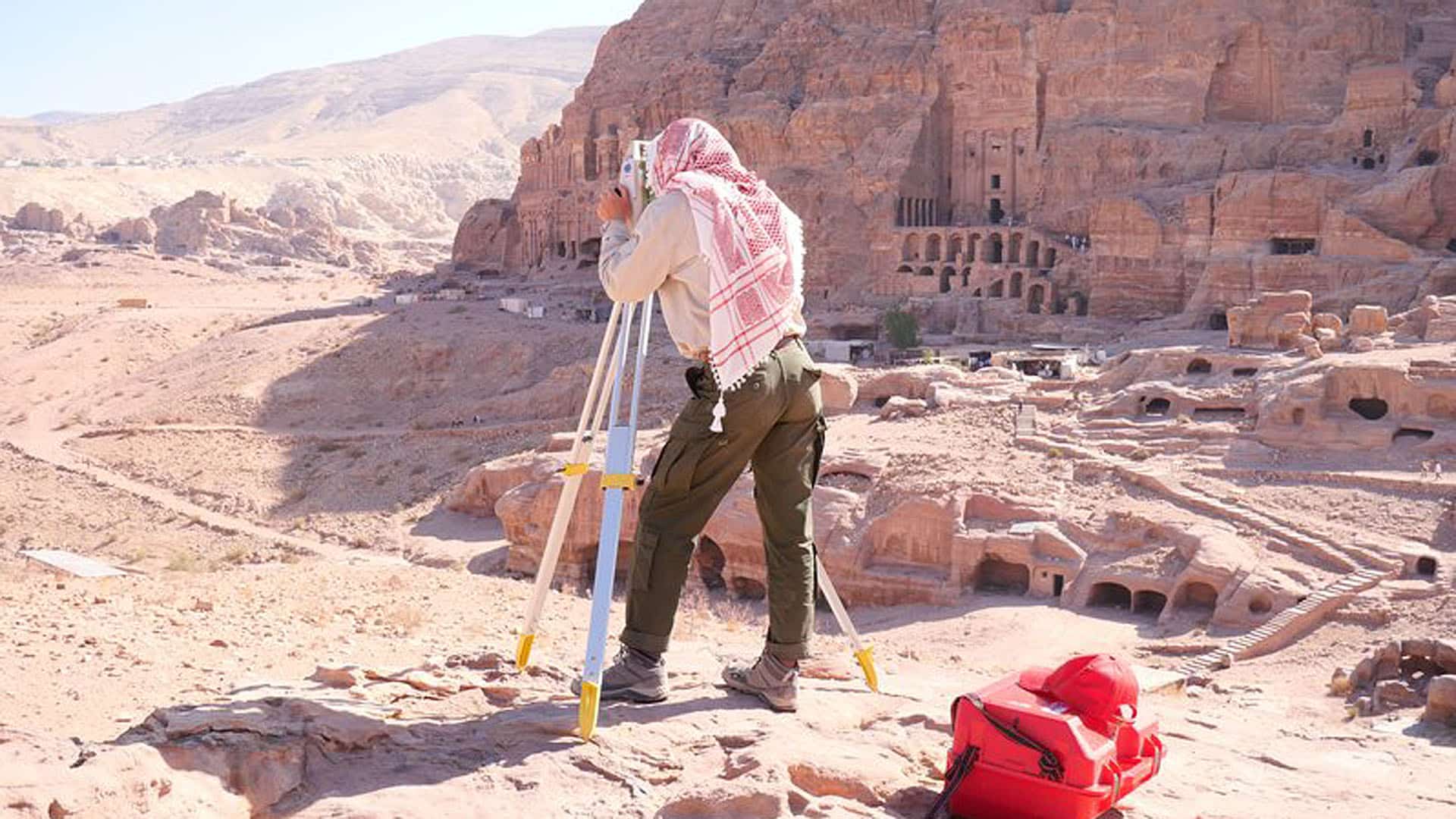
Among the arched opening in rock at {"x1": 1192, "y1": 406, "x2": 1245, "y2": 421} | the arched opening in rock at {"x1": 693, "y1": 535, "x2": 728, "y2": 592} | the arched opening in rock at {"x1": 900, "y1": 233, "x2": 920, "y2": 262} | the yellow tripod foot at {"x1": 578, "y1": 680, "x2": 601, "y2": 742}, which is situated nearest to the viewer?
the yellow tripod foot at {"x1": 578, "y1": 680, "x2": 601, "y2": 742}

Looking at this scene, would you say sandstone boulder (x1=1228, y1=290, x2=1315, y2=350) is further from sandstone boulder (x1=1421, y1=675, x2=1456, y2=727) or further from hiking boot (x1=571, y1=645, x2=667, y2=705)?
hiking boot (x1=571, y1=645, x2=667, y2=705)

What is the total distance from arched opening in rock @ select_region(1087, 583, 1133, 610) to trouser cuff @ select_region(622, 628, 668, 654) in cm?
1686

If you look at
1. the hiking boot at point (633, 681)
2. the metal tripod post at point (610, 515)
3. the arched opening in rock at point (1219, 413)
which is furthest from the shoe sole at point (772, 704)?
the arched opening in rock at point (1219, 413)

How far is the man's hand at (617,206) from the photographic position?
6562 mm

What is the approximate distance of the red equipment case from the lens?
18.1ft

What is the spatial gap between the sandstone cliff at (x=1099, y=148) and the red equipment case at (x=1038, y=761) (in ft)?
109

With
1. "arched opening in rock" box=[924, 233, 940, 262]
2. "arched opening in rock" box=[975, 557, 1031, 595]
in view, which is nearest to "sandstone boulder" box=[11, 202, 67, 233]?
"arched opening in rock" box=[924, 233, 940, 262]

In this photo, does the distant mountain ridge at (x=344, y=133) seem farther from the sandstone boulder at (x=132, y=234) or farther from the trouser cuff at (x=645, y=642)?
the trouser cuff at (x=645, y=642)

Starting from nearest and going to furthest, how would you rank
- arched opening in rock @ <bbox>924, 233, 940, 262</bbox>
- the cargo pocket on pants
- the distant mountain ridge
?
the cargo pocket on pants
arched opening in rock @ <bbox>924, 233, 940, 262</bbox>
the distant mountain ridge

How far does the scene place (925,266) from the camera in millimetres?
48125

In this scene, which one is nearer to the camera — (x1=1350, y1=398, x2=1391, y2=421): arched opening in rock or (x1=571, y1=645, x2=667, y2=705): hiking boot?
(x1=571, y1=645, x2=667, y2=705): hiking boot

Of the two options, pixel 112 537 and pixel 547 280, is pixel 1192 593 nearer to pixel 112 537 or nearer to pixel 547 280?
pixel 112 537

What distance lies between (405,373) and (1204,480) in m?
29.2

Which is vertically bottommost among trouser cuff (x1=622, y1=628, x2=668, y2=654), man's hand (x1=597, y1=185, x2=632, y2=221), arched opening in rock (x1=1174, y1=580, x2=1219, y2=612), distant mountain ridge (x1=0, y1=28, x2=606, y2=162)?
arched opening in rock (x1=1174, y1=580, x2=1219, y2=612)
